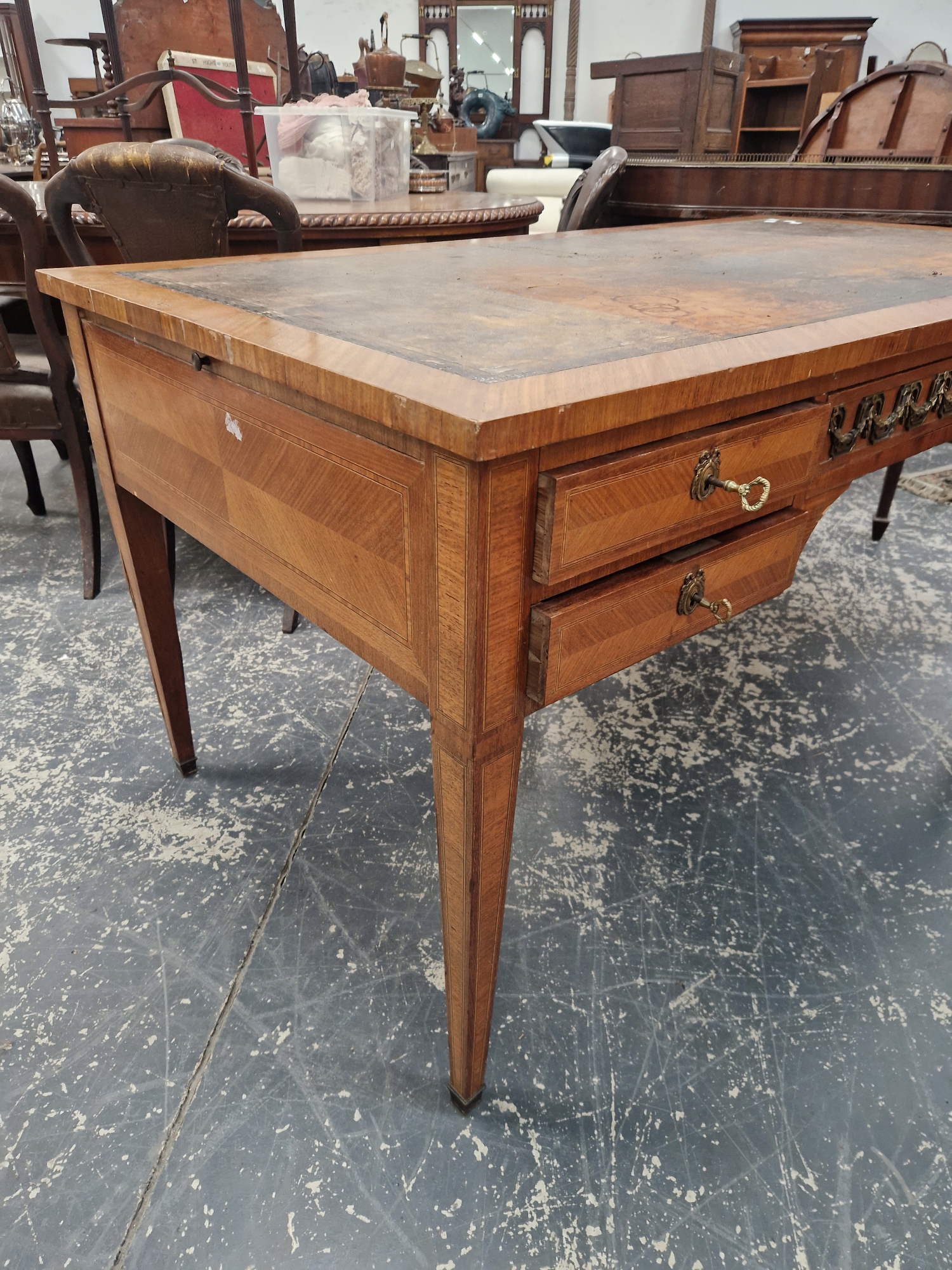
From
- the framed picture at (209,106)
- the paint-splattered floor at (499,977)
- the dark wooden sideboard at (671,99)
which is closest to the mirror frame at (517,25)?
the dark wooden sideboard at (671,99)

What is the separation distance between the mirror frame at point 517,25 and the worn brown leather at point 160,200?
797 centimetres

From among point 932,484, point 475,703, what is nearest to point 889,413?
point 475,703

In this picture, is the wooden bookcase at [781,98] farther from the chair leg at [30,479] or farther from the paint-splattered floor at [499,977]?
the paint-splattered floor at [499,977]

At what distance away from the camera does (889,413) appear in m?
0.94

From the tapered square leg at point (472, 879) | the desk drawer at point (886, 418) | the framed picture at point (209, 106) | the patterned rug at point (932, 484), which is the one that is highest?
the framed picture at point (209, 106)

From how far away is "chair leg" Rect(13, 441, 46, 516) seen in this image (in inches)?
91.5

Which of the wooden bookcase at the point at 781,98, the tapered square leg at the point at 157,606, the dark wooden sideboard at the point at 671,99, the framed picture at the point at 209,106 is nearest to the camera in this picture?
the tapered square leg at the point at 157,606

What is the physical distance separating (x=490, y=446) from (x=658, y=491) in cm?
21

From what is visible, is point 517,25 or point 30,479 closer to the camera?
point 30,479

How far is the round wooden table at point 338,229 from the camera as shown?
6.53 feet

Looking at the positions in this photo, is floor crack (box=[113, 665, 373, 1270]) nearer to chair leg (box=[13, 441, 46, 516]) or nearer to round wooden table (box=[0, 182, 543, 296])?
round wooden table (box=[0, 182, 543, 296])

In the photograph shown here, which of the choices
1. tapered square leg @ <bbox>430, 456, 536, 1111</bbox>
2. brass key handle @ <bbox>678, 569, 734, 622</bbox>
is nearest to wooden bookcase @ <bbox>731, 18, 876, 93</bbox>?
brass key handle @ <bbox>678, 569, 734, 622</bbox>

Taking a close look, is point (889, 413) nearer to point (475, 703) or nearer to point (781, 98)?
point (475, 703)

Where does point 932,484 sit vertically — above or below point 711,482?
below
